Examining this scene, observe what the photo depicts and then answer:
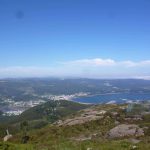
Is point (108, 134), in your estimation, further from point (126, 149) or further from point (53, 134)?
point (126, 149)

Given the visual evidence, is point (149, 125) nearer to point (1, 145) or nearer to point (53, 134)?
point (53, 134)

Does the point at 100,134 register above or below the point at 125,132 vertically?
below

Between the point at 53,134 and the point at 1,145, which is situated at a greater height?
the point at 1,145

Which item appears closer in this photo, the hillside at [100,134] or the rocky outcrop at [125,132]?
the hillside at [100,134]

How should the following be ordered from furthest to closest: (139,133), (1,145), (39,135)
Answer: (39,135)
(139,133)
(1,145)

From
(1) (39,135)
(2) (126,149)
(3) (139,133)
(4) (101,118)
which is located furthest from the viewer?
(4) (101,118)

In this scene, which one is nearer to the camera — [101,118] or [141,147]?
[141,147]

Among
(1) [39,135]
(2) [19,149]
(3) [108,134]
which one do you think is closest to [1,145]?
(2) [19,149]

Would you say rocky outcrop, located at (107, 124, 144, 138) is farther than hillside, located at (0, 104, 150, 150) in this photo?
Yes

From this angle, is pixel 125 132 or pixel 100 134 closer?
pixel 125 132
